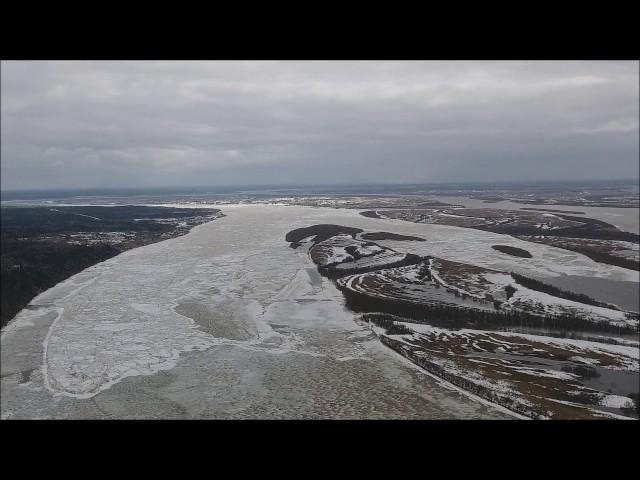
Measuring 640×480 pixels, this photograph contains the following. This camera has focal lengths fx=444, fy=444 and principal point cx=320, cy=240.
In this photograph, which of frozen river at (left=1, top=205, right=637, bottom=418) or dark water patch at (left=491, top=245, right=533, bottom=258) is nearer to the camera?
frozen river at (left=1, top=205, right=637, bottom=418)

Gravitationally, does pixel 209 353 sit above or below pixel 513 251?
below

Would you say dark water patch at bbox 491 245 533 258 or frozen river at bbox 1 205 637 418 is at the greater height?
dark water patch at bbox 491 245 533 258

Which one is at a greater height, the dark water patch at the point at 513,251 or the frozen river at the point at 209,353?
the dark water patch at the point at 513,251

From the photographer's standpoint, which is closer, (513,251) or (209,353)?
(209,353)

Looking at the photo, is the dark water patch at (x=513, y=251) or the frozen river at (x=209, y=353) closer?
the frozen river at (x=209, y=353)
